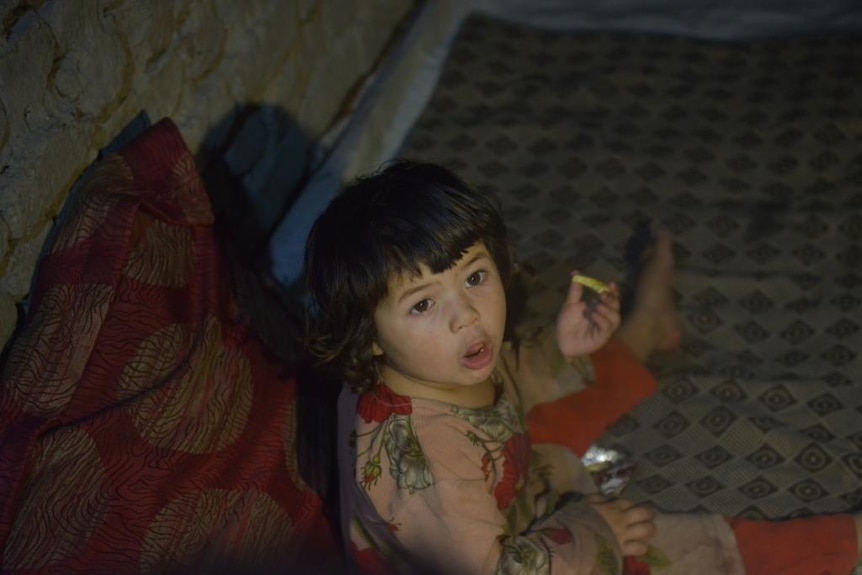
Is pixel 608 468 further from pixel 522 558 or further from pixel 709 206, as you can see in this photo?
pixel 709 206

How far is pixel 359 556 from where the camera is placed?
5.18 ft

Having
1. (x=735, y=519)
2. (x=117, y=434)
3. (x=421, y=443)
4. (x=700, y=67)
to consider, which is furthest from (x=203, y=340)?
(x=700, y=67)

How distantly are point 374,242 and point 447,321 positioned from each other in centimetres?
16

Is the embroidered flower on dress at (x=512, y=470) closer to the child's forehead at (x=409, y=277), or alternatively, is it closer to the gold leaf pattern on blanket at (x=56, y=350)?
the child's forehead at (x=409, y=277)

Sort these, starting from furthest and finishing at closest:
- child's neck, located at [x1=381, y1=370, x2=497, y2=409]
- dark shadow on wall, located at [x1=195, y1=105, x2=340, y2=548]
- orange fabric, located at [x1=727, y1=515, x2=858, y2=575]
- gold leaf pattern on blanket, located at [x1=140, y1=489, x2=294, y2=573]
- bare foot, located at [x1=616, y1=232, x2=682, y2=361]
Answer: bare foot, located at [x1=616, y1=232, x2=682, y2=361] < dark shadow on wall, located at [x1=195, y1=105, x2=340, y2=548] < orange fabric, located at [x1=727, y1=515, x2=858, y2=575] < child's neck, located at [x1=381, y1=370, x2=497, y2=409] < gold leaf pattern on blanket, located at [x1=140, y1=489, x2=294, y2=573]

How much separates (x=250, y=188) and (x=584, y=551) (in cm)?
129

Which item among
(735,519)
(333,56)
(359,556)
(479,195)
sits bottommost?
(735,519)

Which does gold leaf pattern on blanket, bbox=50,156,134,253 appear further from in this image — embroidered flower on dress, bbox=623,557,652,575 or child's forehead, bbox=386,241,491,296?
embroidered flower on dress, bbox=623,557,652,575

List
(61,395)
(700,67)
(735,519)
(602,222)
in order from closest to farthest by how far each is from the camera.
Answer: (61,395)
(735,519)
(602,222)
(700,67)

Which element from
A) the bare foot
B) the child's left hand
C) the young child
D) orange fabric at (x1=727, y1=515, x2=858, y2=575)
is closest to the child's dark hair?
the young child

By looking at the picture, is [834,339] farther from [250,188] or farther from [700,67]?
[250,188]

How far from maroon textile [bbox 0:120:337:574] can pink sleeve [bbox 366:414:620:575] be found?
0.27m

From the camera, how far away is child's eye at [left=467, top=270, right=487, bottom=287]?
1504mm

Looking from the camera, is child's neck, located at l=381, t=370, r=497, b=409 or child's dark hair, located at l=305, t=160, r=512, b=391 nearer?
child's dark hair, located at l=305, t=160, r=512, b=391
